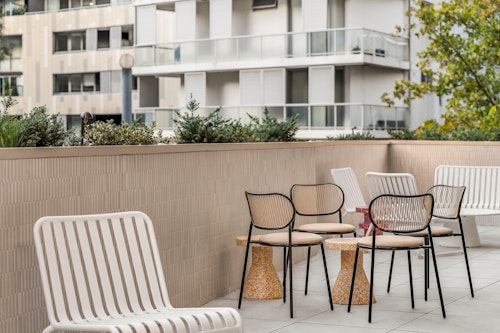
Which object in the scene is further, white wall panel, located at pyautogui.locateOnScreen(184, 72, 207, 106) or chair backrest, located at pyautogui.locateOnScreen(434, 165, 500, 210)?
white wall panel, located at pyautogui.locateOnScreen(184, 72, 207, 106)

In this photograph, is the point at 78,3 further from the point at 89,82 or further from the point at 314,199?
the point at 314,199

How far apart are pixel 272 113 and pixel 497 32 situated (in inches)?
636

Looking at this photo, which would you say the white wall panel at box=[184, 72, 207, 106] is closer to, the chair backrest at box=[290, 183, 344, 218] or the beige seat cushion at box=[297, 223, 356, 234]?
the chair backrest at box=[290, 183, 344, 218]

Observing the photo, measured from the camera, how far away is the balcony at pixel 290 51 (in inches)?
1325

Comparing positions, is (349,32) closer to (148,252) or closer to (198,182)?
(198,182)

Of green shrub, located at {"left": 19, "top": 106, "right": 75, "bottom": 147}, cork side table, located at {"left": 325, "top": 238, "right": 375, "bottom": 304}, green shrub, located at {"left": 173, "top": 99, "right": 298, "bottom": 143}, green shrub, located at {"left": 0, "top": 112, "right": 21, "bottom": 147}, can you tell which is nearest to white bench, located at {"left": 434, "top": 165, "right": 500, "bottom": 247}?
green shrub, located at {"left": 173, "top": 99, "right": 298, "bottom": 143}

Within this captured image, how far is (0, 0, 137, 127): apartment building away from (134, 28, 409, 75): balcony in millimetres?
8751

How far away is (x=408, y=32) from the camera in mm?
35969

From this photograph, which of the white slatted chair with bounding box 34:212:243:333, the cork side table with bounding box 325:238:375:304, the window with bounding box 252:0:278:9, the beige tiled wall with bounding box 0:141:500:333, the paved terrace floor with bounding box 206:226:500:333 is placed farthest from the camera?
the window with bounding box 252:0:278:9

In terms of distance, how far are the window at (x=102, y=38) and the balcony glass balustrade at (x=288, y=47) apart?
1084cm

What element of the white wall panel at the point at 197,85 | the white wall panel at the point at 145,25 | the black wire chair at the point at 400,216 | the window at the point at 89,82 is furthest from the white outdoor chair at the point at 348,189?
the window at the point at 89,82

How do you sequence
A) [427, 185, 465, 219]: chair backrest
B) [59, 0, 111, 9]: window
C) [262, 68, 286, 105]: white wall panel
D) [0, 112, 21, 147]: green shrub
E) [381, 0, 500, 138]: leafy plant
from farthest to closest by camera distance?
[59, 0, 111, 9]: window
[262, 68, 286, 105]: white wall panel
[381, 0, 500, 138]: leafy plant
[427, 185, 465, 219]: chair backrest
[0, 112, 21, 147]: green shrub

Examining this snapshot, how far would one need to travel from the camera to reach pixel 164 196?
26.9 ft

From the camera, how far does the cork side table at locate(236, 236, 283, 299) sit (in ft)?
29.5
